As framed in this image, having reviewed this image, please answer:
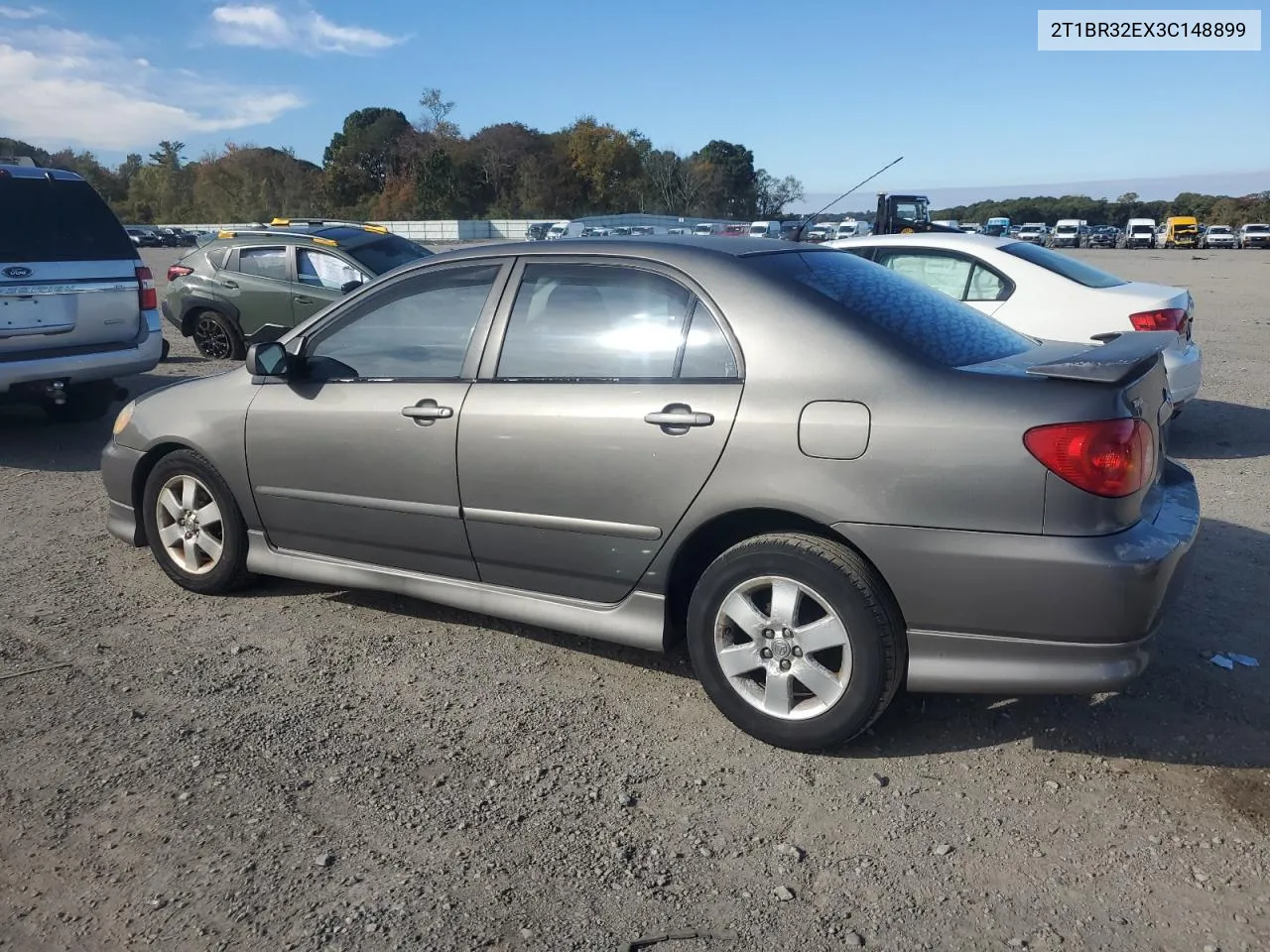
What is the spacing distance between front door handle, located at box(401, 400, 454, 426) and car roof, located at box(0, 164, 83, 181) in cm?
536

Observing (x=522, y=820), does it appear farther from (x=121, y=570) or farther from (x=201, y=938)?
(x=121, y=570)

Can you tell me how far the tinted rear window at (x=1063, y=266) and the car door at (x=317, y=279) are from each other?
6826 mm

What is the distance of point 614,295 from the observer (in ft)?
12.7

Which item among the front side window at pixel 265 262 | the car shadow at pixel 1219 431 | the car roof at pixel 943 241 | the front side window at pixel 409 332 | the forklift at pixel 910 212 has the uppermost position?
the forklift at pixel 910 212

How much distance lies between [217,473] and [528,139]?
254ft

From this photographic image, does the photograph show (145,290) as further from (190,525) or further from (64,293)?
(190,525)

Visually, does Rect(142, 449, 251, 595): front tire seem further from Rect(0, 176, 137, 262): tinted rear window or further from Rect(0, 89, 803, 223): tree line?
Rect(0, 89, 803, 223): tree line

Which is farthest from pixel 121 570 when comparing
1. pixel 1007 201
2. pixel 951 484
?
pixel 1007 201

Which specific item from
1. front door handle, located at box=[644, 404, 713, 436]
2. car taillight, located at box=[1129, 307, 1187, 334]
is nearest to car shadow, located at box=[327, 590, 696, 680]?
front door handle, located at box=[644, 404, 713, 436]

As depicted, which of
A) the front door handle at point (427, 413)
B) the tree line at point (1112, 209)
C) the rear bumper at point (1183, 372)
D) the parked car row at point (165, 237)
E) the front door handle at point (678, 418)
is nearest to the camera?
the front door handle at point (678, 418)

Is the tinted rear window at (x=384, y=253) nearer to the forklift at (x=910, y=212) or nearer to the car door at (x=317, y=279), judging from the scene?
Result: the car door at (x=317, y=279)

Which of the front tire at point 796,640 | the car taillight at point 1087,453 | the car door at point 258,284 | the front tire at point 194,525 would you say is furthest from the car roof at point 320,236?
the car taillight at point 1087,453

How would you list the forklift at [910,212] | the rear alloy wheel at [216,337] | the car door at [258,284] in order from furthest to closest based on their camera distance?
1. the forklift at [910,212]
2. the rear alloy wheel at [216,337]
3. the car door at [258,284]

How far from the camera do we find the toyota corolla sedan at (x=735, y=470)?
308 centimetres
